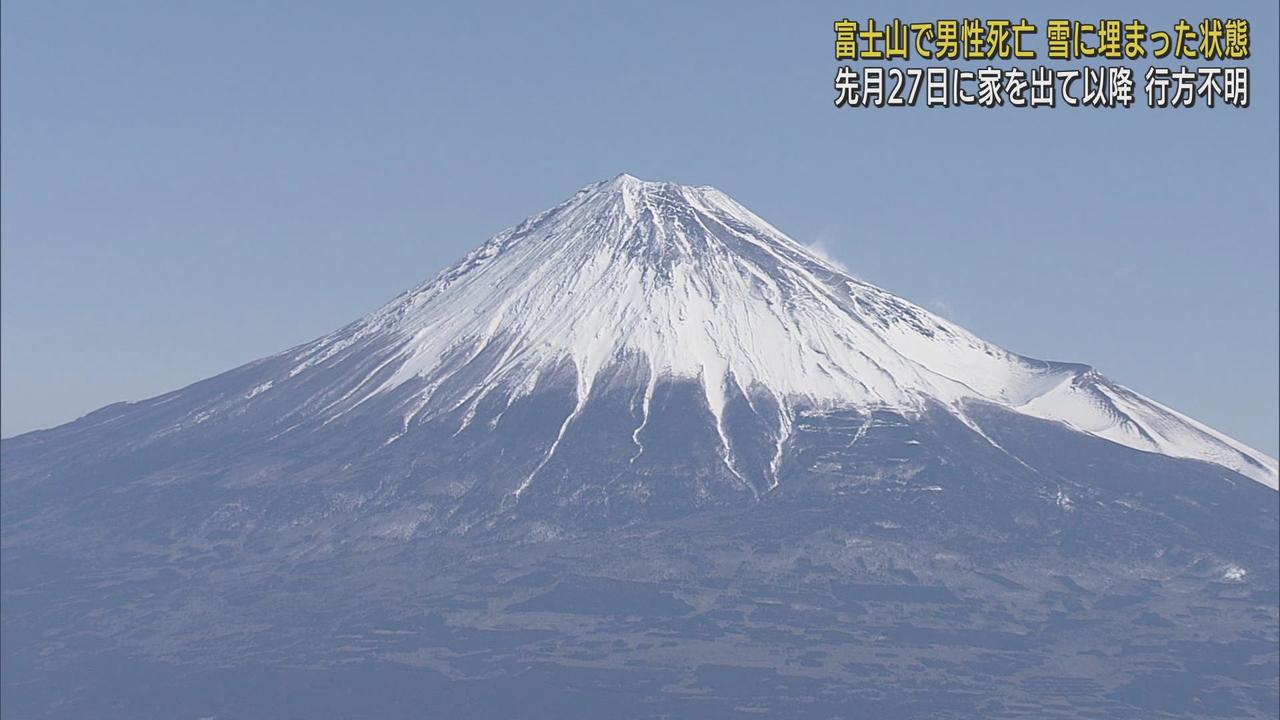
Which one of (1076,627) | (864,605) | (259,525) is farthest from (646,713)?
(259,525)

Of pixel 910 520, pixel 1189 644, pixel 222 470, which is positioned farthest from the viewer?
pixel 222 470

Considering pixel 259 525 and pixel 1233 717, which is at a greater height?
pixel 259 525

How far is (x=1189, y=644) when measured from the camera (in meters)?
168

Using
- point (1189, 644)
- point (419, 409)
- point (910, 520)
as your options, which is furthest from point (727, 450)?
point (1189, 644)

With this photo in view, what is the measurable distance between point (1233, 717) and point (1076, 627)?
52.7 feet

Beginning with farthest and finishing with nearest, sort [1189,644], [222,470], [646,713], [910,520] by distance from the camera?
[222,470] < [910,520] < [1189,644] < [646,713]

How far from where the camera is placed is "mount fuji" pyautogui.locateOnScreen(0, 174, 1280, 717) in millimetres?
159000

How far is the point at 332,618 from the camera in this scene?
17038 centimetres

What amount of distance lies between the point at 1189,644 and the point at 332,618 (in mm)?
67227

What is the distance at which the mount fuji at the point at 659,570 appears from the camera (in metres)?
159

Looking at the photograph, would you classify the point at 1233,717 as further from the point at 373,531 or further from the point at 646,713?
the point at 373,531

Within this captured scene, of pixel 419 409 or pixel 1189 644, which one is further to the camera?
pixel 419 409

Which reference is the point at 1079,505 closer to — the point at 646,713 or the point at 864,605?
the point at 864,605

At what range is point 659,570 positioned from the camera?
172625mm
